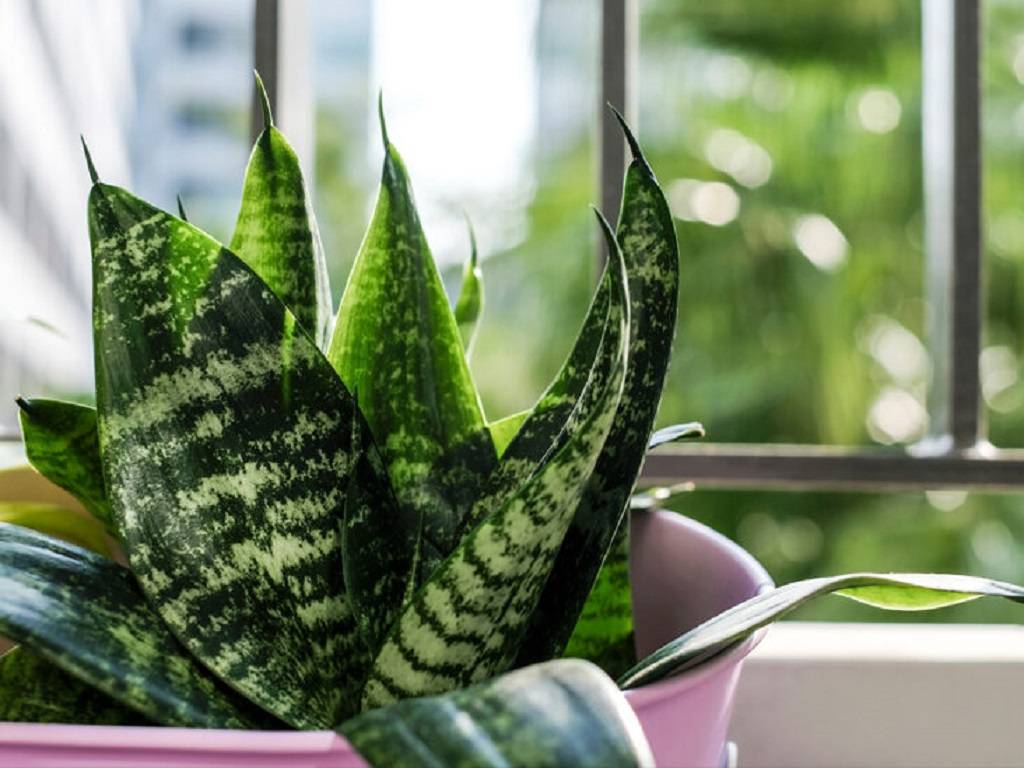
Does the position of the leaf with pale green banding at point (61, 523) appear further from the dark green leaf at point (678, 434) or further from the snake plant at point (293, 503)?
the dark green leaf at point (678, 434)

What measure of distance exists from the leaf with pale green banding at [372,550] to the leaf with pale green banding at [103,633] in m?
0.03

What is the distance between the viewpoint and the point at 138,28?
1270cm

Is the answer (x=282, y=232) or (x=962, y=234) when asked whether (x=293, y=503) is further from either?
(x=962, y=234)

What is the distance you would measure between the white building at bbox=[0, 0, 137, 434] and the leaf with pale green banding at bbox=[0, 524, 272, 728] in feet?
20.1

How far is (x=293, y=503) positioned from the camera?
0.68 feet

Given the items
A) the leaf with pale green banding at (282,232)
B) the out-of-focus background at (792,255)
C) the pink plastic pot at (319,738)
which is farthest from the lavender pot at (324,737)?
the out-of-focus background at (792,255)

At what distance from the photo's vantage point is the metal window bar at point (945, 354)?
0.48 meters

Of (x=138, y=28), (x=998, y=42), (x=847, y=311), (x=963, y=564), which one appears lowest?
(x=963, y=564)

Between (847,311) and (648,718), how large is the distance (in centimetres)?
460

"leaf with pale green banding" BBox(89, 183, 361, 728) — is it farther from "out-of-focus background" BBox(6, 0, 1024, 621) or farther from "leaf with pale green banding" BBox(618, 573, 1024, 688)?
"out-of-focus background" BBox(6, 0, 1024, 621)

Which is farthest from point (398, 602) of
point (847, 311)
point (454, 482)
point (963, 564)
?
point (847, 311)

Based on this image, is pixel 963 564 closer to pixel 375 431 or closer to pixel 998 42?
pixel 998 42

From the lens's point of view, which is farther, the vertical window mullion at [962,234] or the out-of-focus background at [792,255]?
the out-of-focus background at [792,255]

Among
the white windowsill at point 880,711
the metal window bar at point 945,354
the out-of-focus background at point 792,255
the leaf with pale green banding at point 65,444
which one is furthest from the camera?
the out-of-focus background at point 792,255
